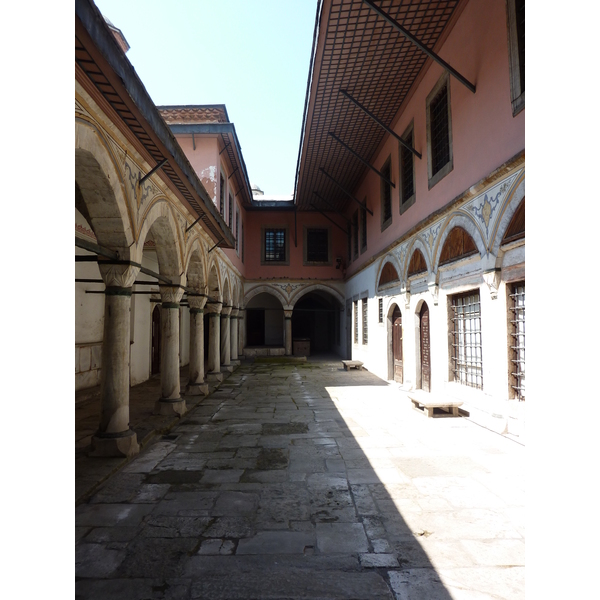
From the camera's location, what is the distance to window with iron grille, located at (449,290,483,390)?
7.11 metres

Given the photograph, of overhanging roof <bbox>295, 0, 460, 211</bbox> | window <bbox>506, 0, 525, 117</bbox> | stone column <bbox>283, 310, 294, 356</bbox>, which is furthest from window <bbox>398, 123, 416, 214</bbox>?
stone column <bbox>283, 310, 294, 356</bbox>

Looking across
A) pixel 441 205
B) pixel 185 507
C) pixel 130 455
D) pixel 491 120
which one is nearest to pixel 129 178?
pixel 130 455

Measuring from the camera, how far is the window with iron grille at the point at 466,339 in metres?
7.11

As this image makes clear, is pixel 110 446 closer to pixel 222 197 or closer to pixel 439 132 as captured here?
pixel 439 132

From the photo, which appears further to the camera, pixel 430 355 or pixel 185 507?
pixel 430 355

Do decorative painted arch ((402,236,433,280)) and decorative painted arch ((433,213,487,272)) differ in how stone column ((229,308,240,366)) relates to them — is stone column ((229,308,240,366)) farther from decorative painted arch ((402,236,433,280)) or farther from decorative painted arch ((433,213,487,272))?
decorative painted arch ((433,213,487,272))

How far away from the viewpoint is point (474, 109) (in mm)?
6691

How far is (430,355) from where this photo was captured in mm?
8891

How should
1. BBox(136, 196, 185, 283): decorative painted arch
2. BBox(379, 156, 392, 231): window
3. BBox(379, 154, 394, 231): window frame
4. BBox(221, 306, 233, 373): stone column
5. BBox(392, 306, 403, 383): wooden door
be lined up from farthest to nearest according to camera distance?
BBox(221, 306, 233, 373): stone column
BBox(379, 156, 392, 231): window
BBox(379, 154, 394, 231): window frame
BBox(392, 306, 403, 383): wooden door
BBox(136, 196, 185, 283): decorative painted arch

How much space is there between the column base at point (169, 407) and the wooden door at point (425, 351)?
530 centimetres

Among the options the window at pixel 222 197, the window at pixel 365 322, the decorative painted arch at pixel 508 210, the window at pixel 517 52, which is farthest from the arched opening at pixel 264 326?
the window at pixel 517 52

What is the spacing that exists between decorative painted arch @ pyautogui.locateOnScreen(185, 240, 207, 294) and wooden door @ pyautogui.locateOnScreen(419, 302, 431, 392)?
198 inches
